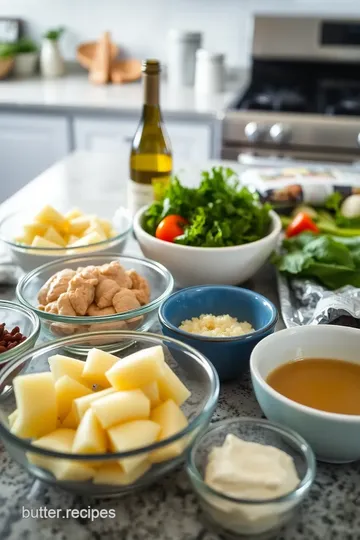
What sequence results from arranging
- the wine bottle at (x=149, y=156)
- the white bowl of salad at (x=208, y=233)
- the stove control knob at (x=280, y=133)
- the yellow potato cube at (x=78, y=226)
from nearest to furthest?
the white bowl of salad at (x=208, y=233)
the yellow potato cube at (x=78, y=226)
the wine bottle at (x=149, y=156)
the stove control knob at (x=280, y=133)

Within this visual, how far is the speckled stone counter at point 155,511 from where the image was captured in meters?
0.72

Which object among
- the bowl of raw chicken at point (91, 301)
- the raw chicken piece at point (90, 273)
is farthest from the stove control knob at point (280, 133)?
the raw chicken piece at point (90, 273)

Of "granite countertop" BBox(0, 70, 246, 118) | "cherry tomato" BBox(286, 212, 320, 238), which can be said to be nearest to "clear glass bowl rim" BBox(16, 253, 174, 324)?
"cherry tomato" BBox(286, 212, 320, 238)

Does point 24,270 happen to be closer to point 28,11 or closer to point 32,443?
point 32,443

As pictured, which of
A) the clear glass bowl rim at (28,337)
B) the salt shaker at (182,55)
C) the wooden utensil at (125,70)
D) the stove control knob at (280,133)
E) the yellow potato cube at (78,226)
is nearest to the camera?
the clear glass bowl rim at (28,337)

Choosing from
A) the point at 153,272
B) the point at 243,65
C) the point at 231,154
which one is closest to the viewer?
the point at 153,272

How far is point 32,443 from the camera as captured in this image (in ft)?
2.39

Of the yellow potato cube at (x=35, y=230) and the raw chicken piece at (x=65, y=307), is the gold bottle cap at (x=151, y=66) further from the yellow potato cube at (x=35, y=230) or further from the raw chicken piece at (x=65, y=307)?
the raw chicken piece at (x=65, y=307)

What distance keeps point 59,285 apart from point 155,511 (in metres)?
0.42

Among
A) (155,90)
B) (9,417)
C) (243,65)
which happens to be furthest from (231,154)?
(9,417)

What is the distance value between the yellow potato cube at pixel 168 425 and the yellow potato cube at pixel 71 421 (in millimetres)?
89

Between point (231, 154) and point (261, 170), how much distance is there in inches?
37.9

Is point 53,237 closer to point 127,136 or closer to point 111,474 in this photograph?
point 111,474

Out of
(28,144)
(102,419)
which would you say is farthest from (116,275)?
(28,144)
